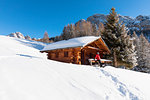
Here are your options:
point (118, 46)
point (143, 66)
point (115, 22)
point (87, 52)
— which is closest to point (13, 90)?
point (87, 52)

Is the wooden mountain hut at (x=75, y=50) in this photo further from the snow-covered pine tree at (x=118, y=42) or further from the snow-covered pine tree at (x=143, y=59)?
the snow-covered pine tree at (x=143, y=59)

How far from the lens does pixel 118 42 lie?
56.0 ft

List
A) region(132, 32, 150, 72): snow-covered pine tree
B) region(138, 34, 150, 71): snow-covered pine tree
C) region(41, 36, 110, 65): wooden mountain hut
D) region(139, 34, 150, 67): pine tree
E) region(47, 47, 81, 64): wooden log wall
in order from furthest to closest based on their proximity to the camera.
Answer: region(139, 34, 150, 67): pine tree → region(138, 34, 150, 71): snow-covered pine tree → region(132, 32, 150, 72): snow-covered pine tree → region(47, 47, 81, 64): wooden log wall → region(41, 36, 110, 65): wooden mountain hut

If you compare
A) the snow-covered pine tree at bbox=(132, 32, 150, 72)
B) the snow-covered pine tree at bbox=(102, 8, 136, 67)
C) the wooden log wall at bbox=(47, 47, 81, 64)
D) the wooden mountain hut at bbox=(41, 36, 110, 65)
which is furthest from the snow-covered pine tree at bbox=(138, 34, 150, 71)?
the wooden log wall at bbox=(47, 47, 81, 64)

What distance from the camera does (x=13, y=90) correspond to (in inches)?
130

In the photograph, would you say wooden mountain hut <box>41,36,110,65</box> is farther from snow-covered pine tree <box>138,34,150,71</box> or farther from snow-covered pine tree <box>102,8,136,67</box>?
snow-covered pine tree <box>138,34,150,71</box>

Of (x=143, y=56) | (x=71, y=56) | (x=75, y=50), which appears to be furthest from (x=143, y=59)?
(x=71, y=56)

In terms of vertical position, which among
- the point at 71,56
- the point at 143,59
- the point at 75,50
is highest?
the point at 75,50

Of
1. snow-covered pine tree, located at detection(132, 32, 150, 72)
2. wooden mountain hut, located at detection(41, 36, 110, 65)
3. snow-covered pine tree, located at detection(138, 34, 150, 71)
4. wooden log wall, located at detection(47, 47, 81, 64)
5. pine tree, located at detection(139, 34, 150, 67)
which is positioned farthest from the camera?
pine tree, located at detection(139, 34, 150, 67)

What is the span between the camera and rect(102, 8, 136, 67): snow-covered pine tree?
639 inches

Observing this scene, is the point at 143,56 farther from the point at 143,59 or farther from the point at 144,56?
the point at 143,59

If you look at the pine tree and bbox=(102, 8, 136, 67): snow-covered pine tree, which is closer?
bbox=(102, 8, 136, 67): snow-covered pine tree

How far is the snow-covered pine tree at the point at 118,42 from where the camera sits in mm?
16242

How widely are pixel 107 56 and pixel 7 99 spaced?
1753cm
